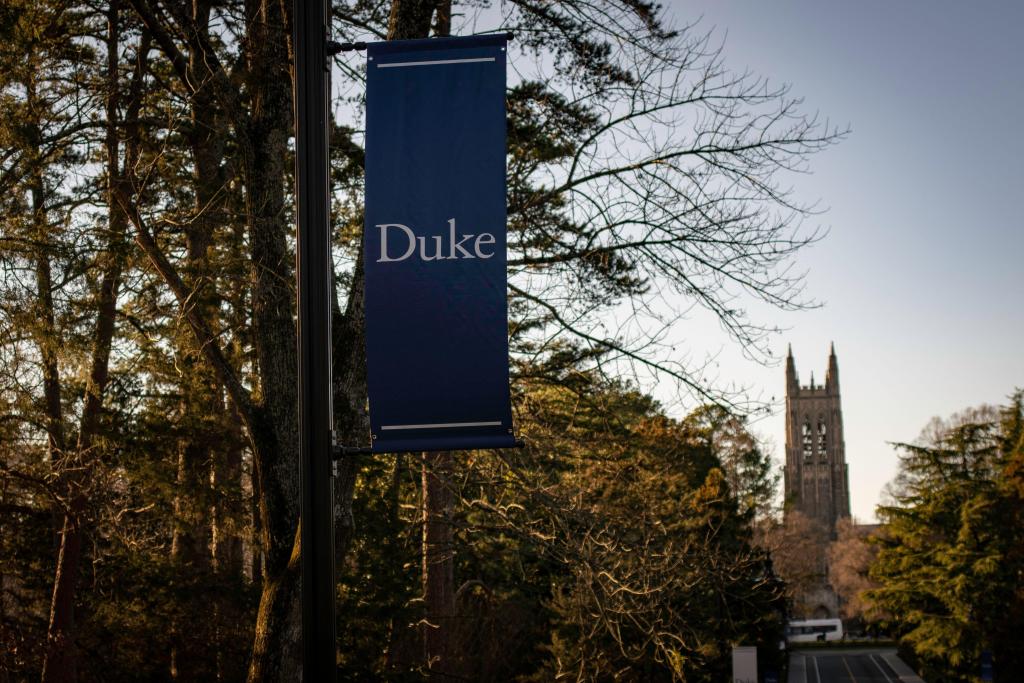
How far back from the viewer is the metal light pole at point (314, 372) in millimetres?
3850

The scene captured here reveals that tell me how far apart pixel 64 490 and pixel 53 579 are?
5.40 meters

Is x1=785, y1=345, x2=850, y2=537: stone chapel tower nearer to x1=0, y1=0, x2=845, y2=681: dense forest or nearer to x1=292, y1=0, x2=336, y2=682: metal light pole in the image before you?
x1=0, y1=0, x2=845, y2=681: dense forest

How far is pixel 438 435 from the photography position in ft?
13.5

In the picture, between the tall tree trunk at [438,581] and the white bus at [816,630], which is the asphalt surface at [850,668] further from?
the tall tree trunk at [438,581]

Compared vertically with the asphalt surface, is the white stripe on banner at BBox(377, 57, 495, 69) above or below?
above

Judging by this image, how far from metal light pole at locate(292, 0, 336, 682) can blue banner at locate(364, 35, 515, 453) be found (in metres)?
0.24

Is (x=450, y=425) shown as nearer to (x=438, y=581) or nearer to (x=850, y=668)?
(x=438, y=581)

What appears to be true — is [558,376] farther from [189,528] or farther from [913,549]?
[913,549]

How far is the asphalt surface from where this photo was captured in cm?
4978

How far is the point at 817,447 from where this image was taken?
455ft

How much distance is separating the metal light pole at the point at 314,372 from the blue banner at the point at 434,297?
0.24m

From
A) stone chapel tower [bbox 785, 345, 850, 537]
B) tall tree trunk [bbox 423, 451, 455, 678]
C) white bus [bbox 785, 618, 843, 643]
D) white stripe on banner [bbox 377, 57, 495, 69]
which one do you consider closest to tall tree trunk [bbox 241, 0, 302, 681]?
white stripe on banner [bbox 377, 57, 495, 69]

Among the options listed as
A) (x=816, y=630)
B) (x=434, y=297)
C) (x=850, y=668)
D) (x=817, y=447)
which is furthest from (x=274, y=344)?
→ (x=817, y=447)

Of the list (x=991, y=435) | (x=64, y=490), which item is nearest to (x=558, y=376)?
(x=64, y=490)
